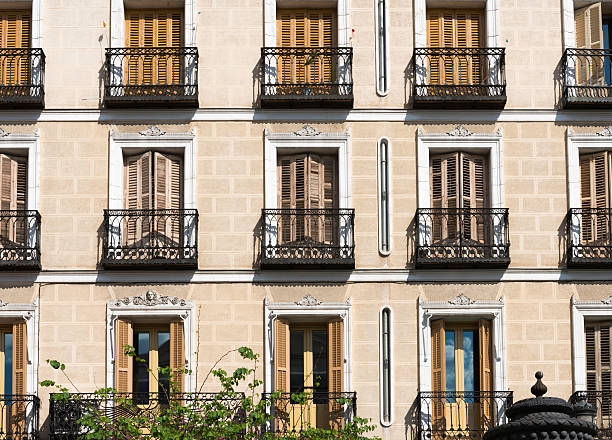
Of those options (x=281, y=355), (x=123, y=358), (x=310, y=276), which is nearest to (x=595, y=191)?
(x=310, y=276)

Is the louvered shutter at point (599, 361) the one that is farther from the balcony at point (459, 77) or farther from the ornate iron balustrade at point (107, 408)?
the ornate iron balustrade at point (107, 408)

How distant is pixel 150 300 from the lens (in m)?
20.4

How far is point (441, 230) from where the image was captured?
69.2ft

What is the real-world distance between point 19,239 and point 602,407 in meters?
11.8

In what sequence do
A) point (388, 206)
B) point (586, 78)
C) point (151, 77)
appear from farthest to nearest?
point (586, 78) < point (151, 77) < point (388, 206)

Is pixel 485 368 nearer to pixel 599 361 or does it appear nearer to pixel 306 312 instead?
→ pixel 599 361

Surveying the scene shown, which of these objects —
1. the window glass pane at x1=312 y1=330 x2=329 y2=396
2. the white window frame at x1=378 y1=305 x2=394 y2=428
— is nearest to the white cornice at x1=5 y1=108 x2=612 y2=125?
the white window frame at x1=378 y1=305 x2=394 y2=428

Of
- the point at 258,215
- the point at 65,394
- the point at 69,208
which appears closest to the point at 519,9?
the point at 258,215

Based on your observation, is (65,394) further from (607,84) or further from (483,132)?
(607,84)

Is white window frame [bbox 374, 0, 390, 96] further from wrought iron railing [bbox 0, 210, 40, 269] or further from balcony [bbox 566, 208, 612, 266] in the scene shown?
wrought iron railing [bbox 0, 210, 40, 269]

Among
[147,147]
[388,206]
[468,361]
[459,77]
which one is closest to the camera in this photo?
[468,361]

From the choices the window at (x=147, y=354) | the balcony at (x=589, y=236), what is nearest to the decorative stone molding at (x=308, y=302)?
the window at (x=147, y=354)

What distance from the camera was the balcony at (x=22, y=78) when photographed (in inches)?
830

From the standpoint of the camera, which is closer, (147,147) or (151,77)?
(147,147)
